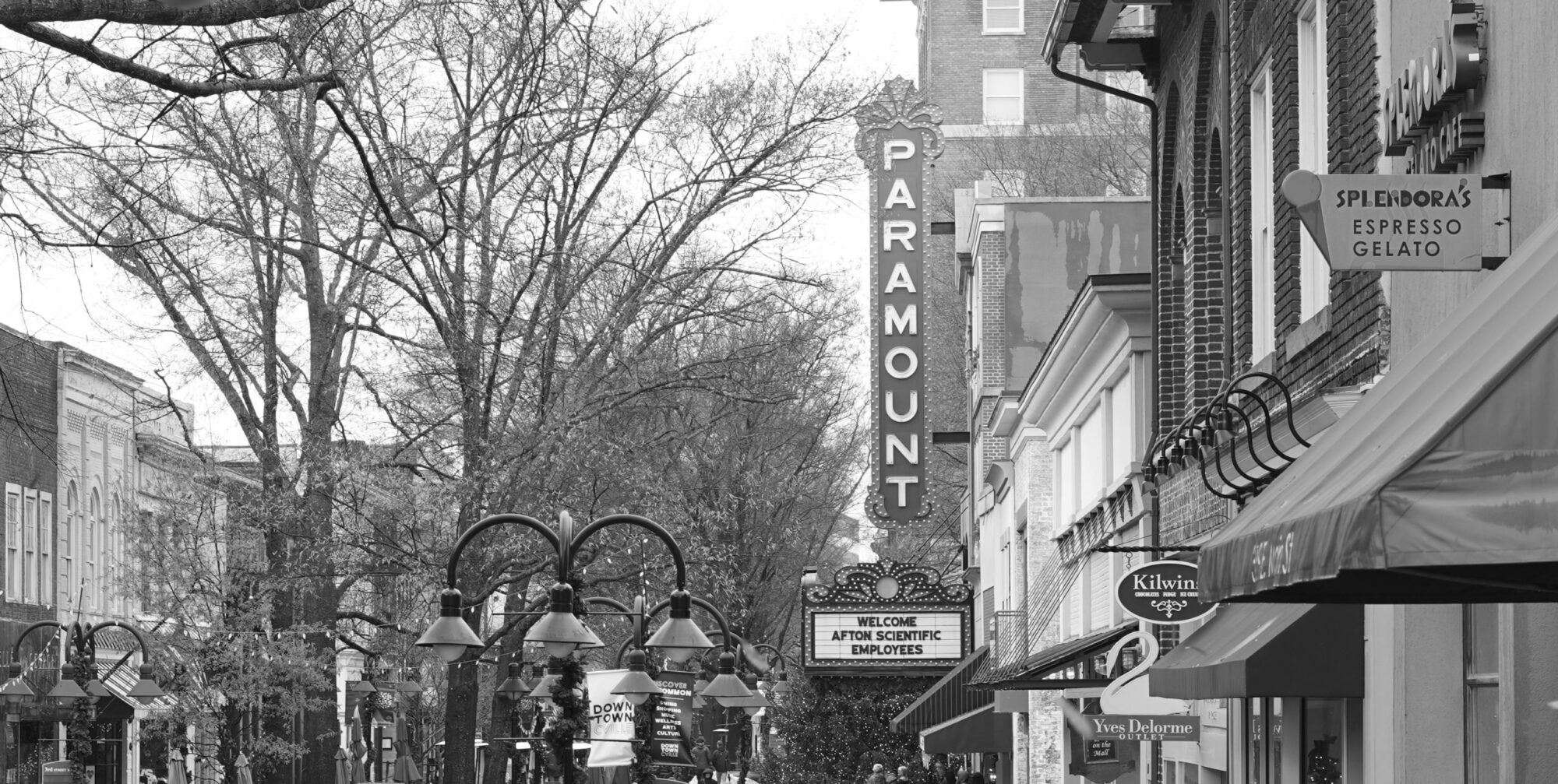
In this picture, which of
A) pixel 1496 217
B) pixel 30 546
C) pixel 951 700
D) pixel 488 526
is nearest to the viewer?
pixel 1496 217

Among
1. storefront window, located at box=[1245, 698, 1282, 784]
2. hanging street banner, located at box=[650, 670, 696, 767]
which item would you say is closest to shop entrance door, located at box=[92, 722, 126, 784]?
hanging street banner, located at box=[650, 670, 696, 767]

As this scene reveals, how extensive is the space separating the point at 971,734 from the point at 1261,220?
21.0 m

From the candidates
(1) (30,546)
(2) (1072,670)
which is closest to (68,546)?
(1) (30,546)

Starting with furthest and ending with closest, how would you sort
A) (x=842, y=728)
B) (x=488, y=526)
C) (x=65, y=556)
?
1. (x=65, y=556)
2. (x=842, y=728)
3. (x=488, y=526)

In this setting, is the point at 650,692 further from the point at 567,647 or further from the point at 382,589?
the point at 382,589

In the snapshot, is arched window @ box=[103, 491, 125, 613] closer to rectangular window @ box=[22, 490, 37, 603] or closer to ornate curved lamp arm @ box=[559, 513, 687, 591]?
rectangular window @ box=[22, 490, 37, 603]

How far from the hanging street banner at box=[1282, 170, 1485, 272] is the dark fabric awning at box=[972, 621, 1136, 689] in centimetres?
1090

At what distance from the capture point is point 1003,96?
65188 mm

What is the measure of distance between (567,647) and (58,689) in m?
13.9

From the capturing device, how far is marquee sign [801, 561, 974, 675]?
39.2m

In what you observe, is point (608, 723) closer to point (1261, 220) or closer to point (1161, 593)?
point (1161, 593)

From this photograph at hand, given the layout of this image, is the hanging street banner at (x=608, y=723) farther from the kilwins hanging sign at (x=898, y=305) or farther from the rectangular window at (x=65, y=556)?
the rectangular window at (x=65, y=556)

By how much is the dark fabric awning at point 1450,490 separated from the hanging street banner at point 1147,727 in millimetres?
8353

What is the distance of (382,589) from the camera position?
98.0ft
